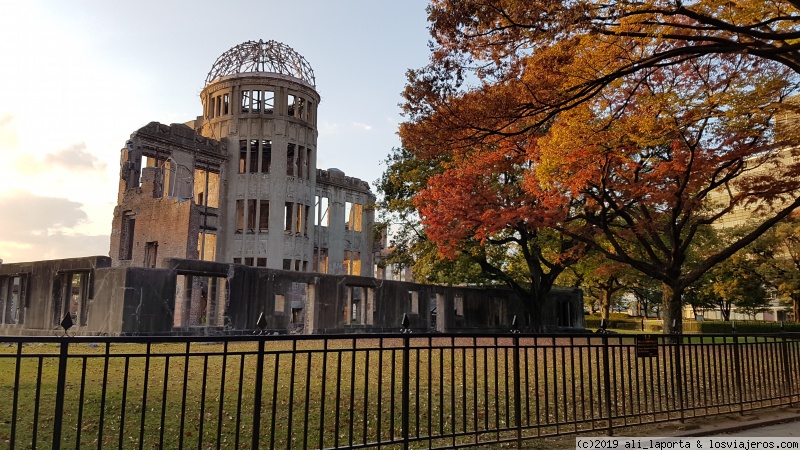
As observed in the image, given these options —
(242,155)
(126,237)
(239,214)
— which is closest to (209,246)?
(239,214)

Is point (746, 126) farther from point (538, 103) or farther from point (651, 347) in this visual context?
point (651, 347)

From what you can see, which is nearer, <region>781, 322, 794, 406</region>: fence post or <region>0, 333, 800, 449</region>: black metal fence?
<region>0, 333, 800, 449</region>: black metal fence

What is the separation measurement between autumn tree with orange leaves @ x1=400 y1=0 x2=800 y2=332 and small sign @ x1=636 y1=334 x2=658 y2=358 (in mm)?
4103

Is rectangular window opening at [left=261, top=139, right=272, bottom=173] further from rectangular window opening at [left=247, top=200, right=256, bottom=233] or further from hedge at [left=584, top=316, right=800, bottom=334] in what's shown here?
hedge at [left=584, top=316, right=800, bottom=334]

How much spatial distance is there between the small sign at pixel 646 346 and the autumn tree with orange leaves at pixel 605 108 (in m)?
4.10

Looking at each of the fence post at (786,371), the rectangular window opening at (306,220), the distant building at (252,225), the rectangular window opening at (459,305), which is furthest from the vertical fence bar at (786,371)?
the rectangular window opening at (306,220)

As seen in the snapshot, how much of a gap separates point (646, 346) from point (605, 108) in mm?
9091

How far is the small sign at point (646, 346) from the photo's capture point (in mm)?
7449

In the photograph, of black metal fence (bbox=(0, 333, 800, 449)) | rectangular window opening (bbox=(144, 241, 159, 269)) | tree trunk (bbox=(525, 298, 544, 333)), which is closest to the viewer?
black metal fence (bbox=(0, 333, 800, 449))

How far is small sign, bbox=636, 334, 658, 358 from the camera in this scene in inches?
293

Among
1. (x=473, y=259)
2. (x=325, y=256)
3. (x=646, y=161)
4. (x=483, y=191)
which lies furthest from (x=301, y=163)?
(x=646, y=161)

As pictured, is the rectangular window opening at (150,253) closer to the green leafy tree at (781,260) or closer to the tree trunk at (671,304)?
the tree trunk at (671,304)

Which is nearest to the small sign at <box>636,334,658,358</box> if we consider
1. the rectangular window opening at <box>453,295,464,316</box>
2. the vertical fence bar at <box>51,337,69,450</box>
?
the vertical fence bar at <box>51,337,69,450</box>

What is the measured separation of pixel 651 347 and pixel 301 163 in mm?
32175
